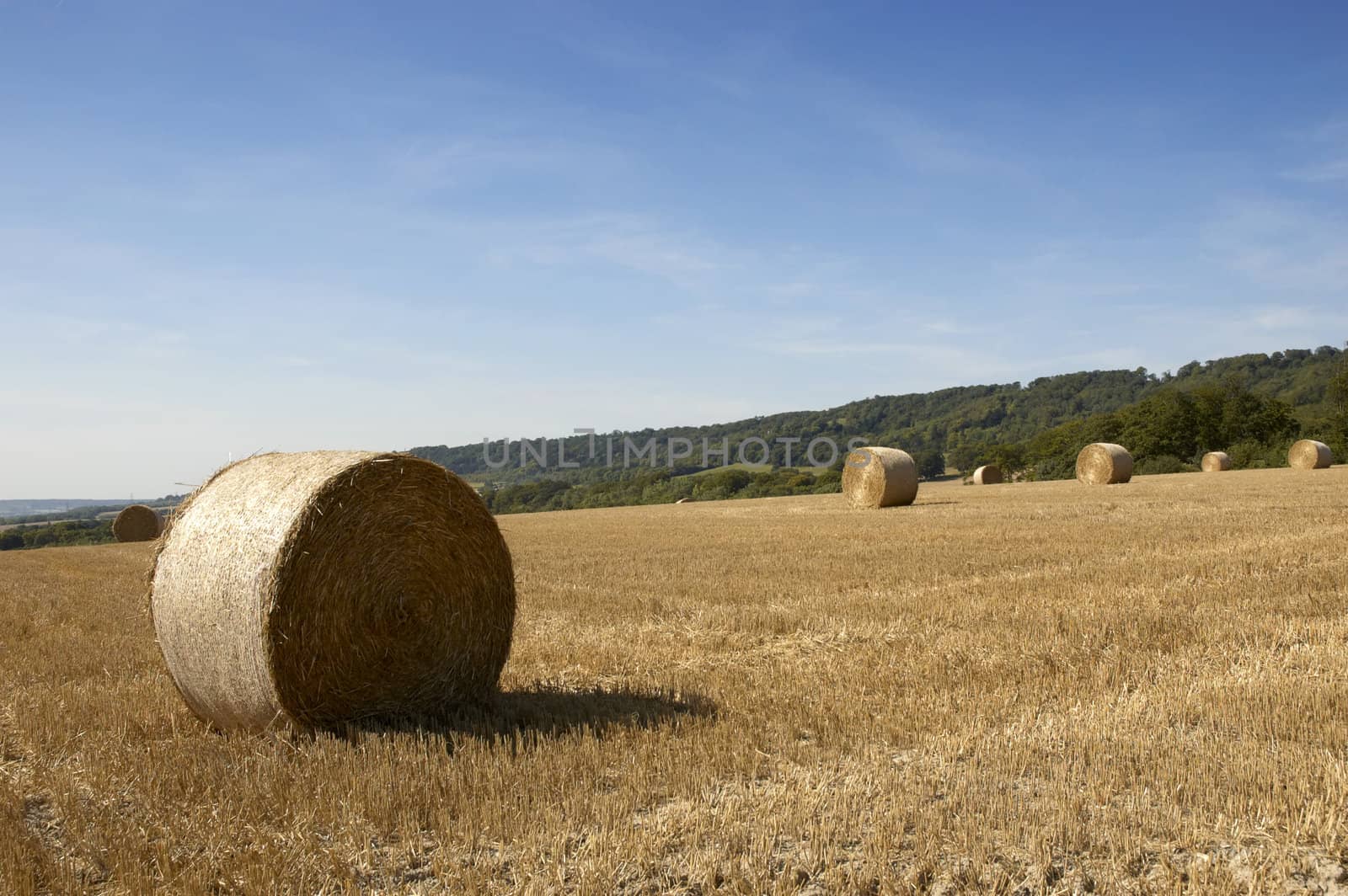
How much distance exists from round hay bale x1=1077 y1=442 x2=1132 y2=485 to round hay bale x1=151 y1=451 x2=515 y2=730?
30.0 m

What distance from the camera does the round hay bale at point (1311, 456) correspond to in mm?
37812

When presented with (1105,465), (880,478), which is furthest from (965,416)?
(880,478)

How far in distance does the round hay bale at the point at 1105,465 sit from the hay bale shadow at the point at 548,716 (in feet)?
97.5

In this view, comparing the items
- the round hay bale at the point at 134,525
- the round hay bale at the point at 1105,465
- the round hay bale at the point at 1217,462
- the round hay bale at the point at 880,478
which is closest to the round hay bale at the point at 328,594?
the round hay bale at the point at 880,478

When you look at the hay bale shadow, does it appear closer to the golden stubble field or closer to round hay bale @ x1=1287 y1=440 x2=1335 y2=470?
the golden stubble field

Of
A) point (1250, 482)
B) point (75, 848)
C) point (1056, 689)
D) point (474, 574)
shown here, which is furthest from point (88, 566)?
point (1250, 482)

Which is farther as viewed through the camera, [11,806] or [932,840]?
[11,806]

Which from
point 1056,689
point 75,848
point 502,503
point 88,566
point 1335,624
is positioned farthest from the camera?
point 502,503

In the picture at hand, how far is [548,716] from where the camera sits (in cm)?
562

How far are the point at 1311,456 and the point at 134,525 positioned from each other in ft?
142

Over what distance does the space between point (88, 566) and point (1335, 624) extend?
66.7 ft

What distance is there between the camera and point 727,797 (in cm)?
421

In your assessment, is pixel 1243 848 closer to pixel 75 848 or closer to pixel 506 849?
pixel 506 849

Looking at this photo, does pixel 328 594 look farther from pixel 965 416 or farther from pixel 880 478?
pixel 965 416
